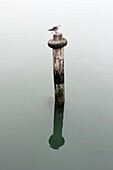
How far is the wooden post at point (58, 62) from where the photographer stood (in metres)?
6.16

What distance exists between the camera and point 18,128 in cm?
660

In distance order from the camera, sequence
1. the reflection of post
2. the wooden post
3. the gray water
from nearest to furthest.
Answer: the gray water
the wooden post
the reflection of post

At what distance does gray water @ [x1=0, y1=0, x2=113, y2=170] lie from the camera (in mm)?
5840

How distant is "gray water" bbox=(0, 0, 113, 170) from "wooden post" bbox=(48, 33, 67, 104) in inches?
20.5

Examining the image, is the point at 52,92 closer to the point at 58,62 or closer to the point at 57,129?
the point at 57,129

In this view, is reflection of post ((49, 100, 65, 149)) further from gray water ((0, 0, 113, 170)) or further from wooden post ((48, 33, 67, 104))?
wooden post ((48, 33, 67, 104))

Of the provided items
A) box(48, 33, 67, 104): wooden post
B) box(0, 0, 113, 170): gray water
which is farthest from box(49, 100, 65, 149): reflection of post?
box(48, 33, 67, 104): wooden post

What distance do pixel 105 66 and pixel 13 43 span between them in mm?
3733

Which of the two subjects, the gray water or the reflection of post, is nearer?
the gray water

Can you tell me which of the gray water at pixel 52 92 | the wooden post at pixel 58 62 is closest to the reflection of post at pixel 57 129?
the gray water at pixel 52 92

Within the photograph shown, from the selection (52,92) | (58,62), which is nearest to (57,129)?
(52,92)

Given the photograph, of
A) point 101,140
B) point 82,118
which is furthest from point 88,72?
point 101,140

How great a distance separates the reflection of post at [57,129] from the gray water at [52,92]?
Result: 0.29ft

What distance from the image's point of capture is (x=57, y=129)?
6816mm
